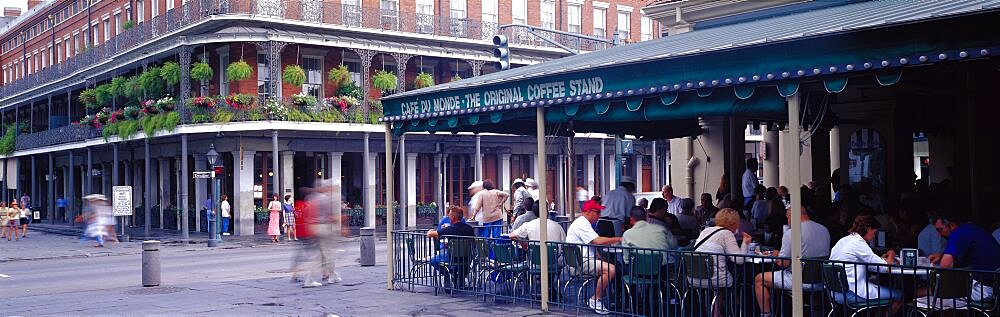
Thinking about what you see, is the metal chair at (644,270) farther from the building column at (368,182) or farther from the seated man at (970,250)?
the building column at (368,182)

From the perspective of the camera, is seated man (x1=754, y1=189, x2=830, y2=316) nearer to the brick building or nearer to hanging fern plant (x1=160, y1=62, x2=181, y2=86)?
the brick building

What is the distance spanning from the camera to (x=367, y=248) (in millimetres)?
19781

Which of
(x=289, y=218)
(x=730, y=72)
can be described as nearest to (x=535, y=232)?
(x=730, y=72)

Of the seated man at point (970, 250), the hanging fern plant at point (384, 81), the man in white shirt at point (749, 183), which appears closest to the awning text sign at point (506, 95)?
the seated man at point (970, 250)

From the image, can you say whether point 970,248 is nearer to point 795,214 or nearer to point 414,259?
point 795,214

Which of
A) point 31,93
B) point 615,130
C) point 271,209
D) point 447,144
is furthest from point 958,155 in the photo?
point 31,93

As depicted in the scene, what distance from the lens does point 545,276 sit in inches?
482

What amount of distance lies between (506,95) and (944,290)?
541 cm

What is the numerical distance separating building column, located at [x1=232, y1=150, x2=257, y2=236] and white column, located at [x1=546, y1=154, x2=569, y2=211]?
13702 mm

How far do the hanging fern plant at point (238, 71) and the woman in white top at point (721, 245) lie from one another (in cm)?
2600

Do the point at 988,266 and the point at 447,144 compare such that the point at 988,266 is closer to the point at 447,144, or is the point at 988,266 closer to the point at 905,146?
the point at 905,146

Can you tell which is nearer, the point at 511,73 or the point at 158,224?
the point at 511,73

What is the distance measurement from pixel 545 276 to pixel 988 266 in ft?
15.4

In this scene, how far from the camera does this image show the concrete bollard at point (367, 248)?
19.7 meters
